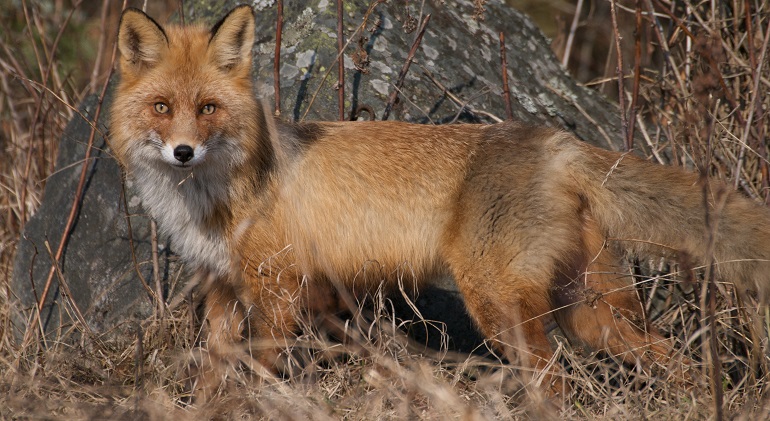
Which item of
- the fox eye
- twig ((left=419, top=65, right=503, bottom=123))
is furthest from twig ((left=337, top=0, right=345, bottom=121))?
the fox eye

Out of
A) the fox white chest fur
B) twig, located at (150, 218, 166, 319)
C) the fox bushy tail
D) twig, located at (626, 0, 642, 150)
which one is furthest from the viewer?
twig, located at (626, 0, 642, 150)

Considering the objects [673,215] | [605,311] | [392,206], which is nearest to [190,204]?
[392,206]

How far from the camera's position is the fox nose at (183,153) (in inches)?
148

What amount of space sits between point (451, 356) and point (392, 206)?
0.96 meters

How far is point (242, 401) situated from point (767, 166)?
4.00 meters

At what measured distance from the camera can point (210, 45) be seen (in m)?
4.14

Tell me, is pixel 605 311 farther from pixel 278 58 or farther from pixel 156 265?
pixel 156 265

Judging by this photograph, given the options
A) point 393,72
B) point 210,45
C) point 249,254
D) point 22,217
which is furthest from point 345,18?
point 22,217

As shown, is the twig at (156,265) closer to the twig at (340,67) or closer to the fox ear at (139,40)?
the fox ear at (139,40)

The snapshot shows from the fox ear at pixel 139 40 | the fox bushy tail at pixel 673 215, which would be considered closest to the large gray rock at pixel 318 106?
the fox ear at pixel 139 40

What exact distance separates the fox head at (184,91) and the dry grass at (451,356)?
1001 mm

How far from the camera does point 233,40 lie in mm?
4168

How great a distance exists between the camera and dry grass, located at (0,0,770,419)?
3344 mm

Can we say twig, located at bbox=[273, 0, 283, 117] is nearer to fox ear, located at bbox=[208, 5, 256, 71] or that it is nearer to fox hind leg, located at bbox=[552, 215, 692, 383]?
fox ear, located at bbox=[208, 5, 256, 71]
